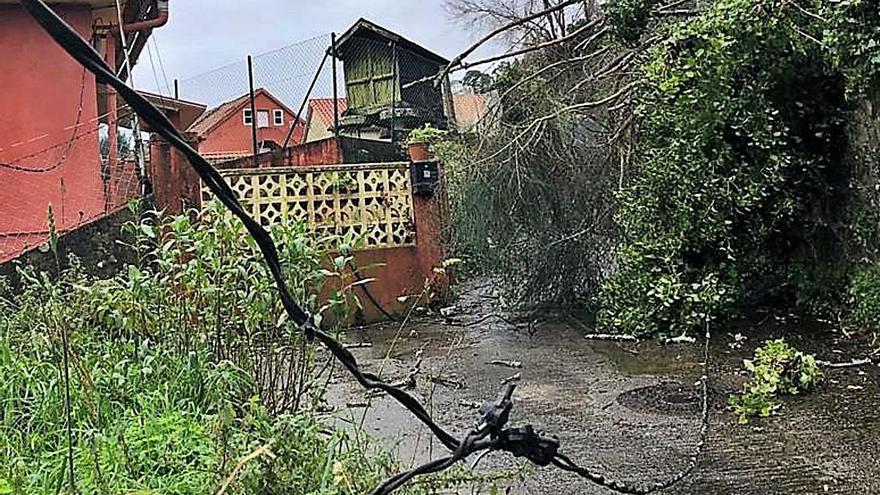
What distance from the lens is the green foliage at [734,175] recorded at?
6.38 m

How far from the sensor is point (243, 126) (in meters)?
13.0

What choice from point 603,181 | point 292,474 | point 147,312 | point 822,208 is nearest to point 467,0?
point 603,181

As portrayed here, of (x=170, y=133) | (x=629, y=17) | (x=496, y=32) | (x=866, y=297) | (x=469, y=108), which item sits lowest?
(x=866, y=297)

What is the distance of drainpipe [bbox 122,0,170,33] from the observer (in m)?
10.5

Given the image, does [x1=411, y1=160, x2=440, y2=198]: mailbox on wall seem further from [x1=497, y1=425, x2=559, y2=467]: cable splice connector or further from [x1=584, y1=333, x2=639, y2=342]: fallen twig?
[x1=497, y1=425, x2=559, y2=467]: cable splice connector

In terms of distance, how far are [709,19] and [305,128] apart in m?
7.47

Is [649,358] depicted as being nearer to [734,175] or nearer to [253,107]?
[734,175]

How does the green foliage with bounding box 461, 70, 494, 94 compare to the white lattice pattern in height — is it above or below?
above

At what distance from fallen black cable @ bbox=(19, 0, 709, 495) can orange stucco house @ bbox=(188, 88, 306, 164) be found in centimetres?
1057

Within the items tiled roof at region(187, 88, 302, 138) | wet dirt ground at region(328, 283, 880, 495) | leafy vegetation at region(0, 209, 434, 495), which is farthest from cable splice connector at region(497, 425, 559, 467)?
tiled roof at region(187, 88, 302, 138)

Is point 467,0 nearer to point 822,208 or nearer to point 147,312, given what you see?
point 822,208

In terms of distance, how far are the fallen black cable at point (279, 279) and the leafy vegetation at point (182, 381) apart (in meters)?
1.23

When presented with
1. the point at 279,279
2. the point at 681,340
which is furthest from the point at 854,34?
the point at 279,279

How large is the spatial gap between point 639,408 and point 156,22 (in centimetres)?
834
